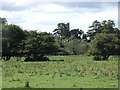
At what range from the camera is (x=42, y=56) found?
151 ft

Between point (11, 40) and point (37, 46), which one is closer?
point (37, 46)

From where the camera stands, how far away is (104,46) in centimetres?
4722

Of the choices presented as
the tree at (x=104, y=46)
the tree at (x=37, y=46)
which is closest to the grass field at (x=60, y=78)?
the tree at (x=37, y=46)

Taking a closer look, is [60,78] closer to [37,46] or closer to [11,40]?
[37,46]

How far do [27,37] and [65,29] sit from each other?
44.7m

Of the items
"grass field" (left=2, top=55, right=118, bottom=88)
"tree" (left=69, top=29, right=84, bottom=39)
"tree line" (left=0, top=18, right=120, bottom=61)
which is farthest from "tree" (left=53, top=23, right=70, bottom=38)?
"grass field" (left=2, top=55, right=118, bottom=88)

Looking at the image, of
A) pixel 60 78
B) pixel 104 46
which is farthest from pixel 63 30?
pixel 60 78

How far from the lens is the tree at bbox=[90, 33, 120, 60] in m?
47.2

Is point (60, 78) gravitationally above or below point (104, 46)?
below

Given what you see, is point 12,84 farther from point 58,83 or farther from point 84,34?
point 84,34

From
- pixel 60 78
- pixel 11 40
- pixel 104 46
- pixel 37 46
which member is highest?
pixel 11 40

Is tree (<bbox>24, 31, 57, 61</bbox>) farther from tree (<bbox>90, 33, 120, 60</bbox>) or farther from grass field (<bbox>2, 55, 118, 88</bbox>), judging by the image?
grass field (<bbox>2, 55, 118, 88</bbox>)

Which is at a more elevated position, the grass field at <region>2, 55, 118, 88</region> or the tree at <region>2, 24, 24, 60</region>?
the tree at <region>2, 24, 24, 60</region>

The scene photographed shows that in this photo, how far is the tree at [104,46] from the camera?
1857 inches
